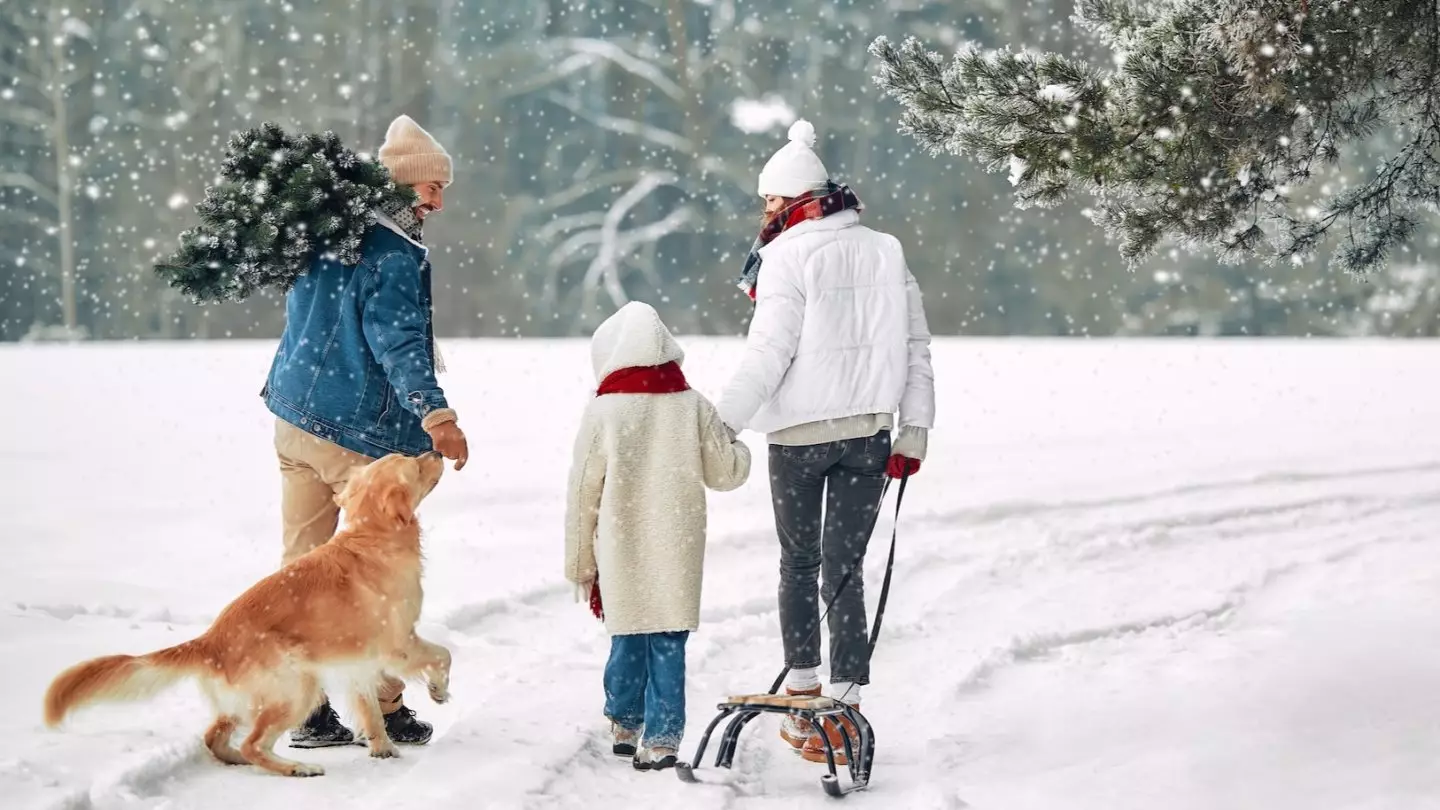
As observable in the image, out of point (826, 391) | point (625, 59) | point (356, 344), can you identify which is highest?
point (625, 59)

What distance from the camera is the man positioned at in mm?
4090

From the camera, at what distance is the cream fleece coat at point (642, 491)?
155 inches

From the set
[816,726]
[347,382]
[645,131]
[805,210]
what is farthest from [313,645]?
[645,131]

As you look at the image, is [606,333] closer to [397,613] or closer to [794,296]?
[794,296]

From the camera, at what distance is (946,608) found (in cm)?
633

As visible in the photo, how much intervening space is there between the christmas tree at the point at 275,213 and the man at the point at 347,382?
8 cm

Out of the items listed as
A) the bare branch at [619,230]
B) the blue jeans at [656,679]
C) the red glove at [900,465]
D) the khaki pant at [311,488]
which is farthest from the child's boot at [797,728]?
the bare branch at [619,230]

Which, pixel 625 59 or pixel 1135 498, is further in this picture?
pixel 625 59

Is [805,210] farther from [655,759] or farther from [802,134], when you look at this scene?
[655,759]

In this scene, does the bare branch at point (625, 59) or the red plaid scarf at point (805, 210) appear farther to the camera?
the bare branch at point (625, 59)

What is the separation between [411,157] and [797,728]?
2167 millimetres

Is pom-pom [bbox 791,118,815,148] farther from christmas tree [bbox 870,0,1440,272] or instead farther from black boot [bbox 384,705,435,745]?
black boot [bbox 384,705,435,745]

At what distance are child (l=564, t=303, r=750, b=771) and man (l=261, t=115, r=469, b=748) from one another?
45 cm

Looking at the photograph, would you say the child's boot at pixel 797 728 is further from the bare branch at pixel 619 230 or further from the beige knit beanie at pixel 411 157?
the bare branch at pixel 619 230
